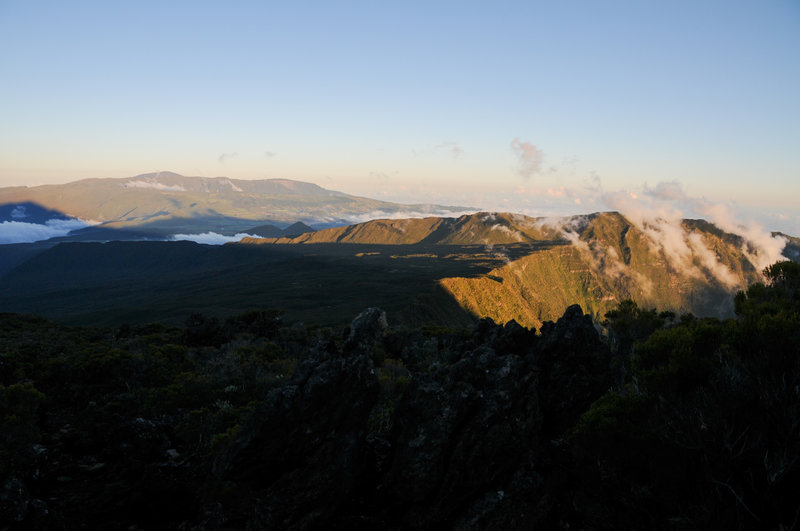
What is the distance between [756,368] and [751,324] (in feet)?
10.8

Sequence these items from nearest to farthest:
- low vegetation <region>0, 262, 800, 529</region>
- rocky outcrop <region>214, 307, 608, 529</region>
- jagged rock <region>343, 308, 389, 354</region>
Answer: low vegetation <region>0, 262, 800, 529</region>, rocky outcrop <region>214, 307, 608, 529</region>, jagged rock <region>343, 308, 389, 354</region>

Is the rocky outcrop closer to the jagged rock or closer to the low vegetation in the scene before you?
the low vegetation

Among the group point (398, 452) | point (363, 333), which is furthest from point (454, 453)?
point (363, 333)

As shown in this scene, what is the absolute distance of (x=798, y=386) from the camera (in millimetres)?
10094

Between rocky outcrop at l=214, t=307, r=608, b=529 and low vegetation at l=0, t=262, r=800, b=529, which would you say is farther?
rocky outcrop at l=214, t=307, r=608, b=529

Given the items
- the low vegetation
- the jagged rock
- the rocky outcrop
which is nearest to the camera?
the low vegetation

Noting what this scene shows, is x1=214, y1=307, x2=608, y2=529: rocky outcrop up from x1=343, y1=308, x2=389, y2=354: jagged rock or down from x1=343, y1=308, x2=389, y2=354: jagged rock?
down

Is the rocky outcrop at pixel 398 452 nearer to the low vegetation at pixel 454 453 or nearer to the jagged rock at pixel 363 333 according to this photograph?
the low vegetation at pixel 454 453

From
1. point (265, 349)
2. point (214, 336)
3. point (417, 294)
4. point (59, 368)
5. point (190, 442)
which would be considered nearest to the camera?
point (190, 442)

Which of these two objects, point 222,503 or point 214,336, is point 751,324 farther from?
point 214,336

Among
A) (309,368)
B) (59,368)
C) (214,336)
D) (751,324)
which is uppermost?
(751,324)

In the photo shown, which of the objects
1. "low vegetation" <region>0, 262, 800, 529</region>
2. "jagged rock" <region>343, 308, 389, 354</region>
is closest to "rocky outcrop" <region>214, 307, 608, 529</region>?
"low vegetation" <region>0, 262, 800, 529</region>

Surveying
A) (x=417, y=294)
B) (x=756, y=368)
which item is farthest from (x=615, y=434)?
(x=417, y=294)

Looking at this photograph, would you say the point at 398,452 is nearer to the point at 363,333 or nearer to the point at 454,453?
the point at 454,453
